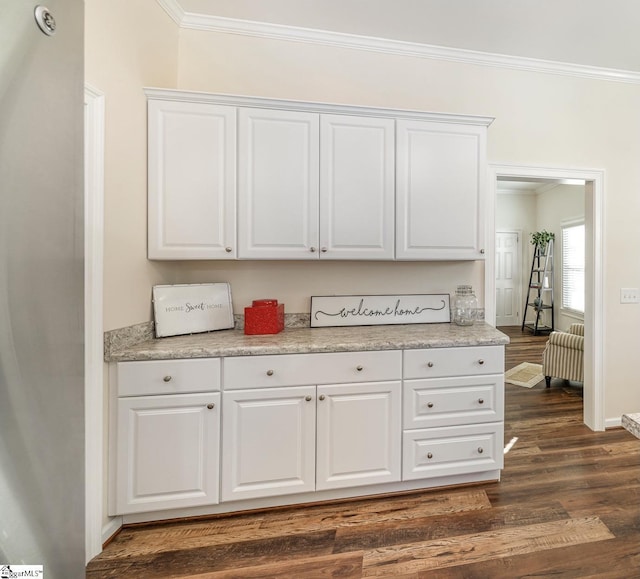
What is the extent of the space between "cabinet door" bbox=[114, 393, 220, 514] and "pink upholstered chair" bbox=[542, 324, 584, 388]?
3.63 metres

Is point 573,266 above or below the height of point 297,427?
above

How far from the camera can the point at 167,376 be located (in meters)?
1.55

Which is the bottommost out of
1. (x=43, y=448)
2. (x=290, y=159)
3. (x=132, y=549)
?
(x=132, y=549)

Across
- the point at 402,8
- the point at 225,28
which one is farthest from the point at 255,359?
the point at 402,8

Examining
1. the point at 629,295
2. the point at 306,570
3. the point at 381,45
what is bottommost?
the point at 306,570

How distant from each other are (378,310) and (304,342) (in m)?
0.74

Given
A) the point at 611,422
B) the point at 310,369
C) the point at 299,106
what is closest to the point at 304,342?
the point at 310,369

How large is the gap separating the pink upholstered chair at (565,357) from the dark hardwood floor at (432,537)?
1.46 metres

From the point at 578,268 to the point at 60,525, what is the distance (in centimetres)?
700

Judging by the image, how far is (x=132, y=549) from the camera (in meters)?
1.49

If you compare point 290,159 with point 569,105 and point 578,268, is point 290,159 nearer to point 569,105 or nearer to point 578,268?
point 569,105

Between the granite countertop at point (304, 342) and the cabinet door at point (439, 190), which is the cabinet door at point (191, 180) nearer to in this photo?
the granite countertop at point (304, 342)

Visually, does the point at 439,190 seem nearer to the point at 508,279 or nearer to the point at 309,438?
the point at 309,438

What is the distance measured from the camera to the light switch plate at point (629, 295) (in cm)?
263
